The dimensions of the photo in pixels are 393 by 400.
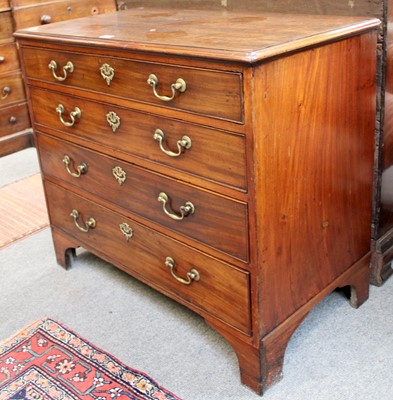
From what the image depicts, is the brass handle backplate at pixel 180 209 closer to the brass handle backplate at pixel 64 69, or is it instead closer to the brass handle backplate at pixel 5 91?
the brass handle backplate at pixel 64 69

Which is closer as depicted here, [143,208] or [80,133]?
[143,208]

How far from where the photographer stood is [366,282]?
67.9 inches

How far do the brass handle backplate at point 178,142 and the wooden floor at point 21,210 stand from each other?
111 centimetres

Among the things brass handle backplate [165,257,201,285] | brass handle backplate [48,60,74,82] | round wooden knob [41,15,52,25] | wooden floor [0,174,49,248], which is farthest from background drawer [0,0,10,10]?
brass handle backplate [165,257,201,285]

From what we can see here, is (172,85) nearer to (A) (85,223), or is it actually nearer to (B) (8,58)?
(A) (85,223)

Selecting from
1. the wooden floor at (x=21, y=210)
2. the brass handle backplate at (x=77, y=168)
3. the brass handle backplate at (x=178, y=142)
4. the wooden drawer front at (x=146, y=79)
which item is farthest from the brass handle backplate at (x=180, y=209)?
the wooden floor at (x=21, y=210)

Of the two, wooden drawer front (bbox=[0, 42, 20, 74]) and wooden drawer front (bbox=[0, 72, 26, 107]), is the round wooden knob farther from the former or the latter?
wooden drawer front (bbox=[0, 72, 26, 107])

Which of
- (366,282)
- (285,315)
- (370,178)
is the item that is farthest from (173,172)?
(366,282)

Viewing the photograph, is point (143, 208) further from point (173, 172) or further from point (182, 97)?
point (182, 97)

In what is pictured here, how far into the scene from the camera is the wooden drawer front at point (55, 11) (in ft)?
9.84

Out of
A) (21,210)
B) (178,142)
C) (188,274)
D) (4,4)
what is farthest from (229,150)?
(4,4)

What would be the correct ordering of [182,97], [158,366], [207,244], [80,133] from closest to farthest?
[182,97] → [207,244] → [158,366] → [80,133]

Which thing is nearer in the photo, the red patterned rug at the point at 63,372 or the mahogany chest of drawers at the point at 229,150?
the mahogany chest of drawers at the point at 229,150

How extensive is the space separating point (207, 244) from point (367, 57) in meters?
0.59
